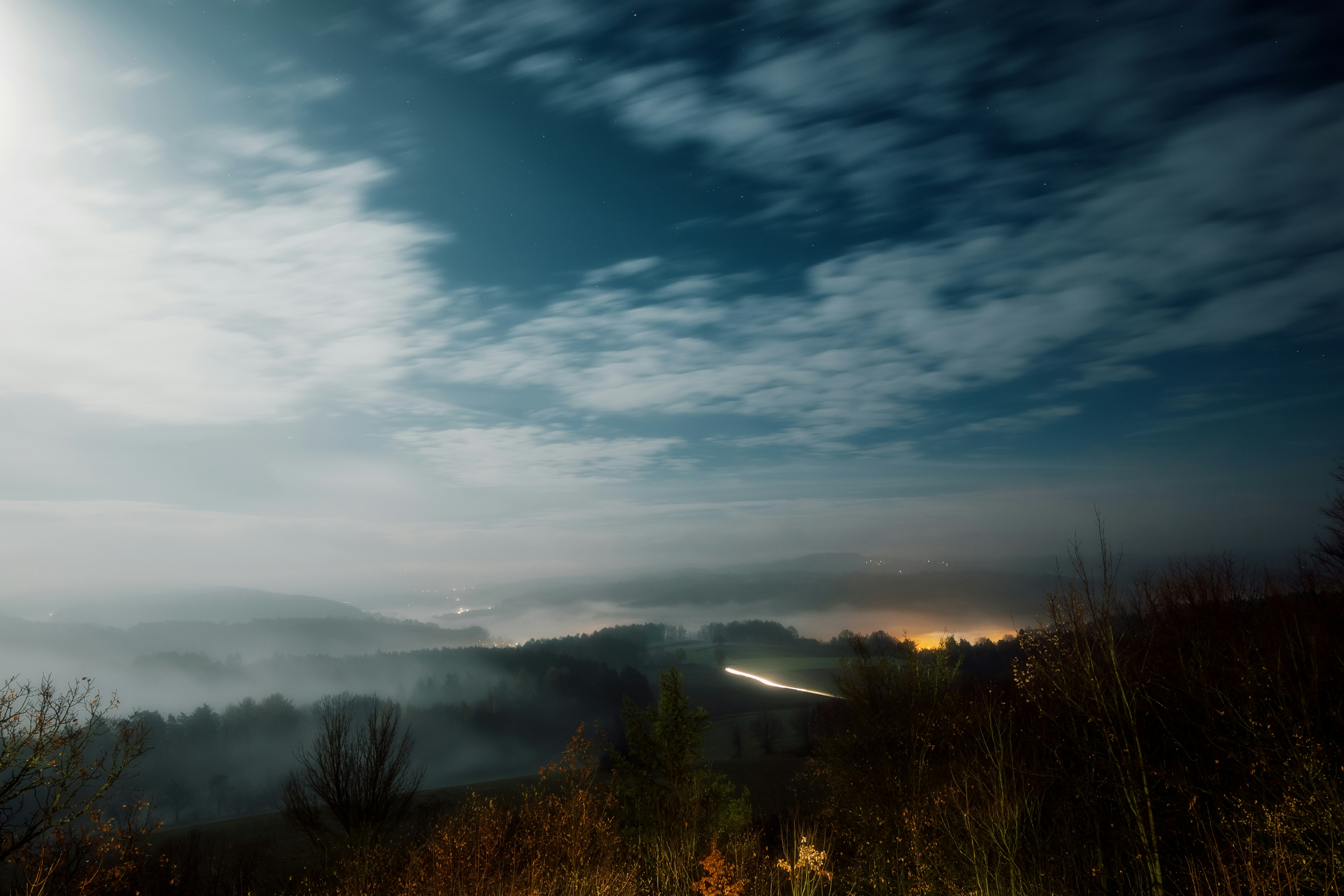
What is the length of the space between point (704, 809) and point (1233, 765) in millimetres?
23868

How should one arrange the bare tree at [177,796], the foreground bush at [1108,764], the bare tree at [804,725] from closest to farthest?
the foreground bush at [1108,764] < the bare tree at [804,725] < the bare tree at [177,796]

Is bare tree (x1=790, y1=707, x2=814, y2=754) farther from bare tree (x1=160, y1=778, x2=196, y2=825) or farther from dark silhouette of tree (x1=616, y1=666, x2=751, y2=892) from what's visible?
bare tree (x1=160, y1=778, x2=196, y2=825)

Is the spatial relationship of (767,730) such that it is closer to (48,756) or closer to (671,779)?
(671,779)

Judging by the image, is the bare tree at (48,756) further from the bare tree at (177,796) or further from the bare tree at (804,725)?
the bare tree at (177,796)

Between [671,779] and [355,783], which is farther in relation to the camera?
[671,779]

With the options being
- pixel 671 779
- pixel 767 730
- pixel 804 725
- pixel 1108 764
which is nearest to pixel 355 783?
pixel 671 779

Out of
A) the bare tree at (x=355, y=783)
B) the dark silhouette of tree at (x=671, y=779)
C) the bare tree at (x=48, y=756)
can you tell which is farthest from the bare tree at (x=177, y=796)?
the bare tree at (x=48, y=756)

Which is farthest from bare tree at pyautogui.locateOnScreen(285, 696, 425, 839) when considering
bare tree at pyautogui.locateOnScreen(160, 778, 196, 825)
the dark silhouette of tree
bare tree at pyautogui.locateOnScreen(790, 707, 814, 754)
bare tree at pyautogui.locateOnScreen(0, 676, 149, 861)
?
bare tree at pyautogui.locateOnScreen(160, 778, 196, 825)

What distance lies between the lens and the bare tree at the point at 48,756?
64.9 ft

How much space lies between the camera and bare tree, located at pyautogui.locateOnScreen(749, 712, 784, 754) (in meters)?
138

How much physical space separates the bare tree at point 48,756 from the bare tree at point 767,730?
126 m

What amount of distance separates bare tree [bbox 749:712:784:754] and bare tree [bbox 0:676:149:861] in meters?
126

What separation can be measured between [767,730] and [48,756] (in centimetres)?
13874

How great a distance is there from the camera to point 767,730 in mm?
144000
